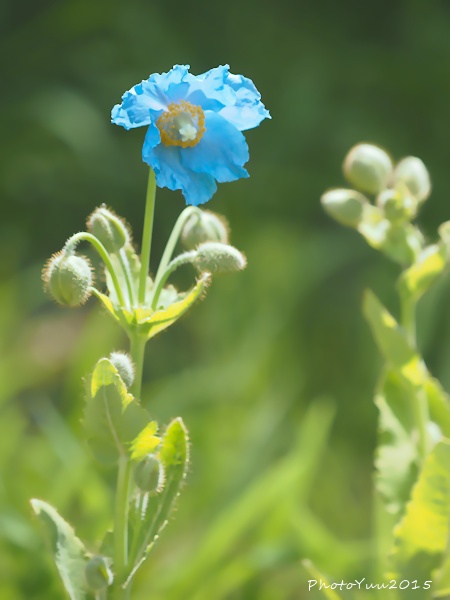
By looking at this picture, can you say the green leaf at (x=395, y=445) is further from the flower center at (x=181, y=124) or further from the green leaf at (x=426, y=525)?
the flower center at (x=181, y=124)

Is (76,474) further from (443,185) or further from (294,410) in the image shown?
(443,185)

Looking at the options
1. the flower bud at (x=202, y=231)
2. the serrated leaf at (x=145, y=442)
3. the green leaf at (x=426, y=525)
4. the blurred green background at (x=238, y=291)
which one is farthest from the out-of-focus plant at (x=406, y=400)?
the blurred green background at (x=238, y=291)

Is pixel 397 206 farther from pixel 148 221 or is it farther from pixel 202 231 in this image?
pixel 148 221

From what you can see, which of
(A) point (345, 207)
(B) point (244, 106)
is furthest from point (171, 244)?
(A) point (345, 207)

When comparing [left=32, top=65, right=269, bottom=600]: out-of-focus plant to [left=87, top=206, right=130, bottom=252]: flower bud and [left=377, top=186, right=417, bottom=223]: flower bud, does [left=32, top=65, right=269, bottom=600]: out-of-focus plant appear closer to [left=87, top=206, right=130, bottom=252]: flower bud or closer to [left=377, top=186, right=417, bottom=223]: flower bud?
[left=87, top=206, right=130, bottom=252]: flower bud

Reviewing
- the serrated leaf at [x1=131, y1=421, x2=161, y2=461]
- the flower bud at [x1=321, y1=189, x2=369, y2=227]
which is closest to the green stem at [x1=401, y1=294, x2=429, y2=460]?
the flower bud at [x1=321, y1=189, x2=369, y2=227]

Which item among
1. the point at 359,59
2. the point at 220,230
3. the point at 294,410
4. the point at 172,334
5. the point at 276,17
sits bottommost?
the point at 220,230

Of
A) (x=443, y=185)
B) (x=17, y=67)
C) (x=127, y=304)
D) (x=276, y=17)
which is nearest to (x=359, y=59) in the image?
(x=276, y=17)
